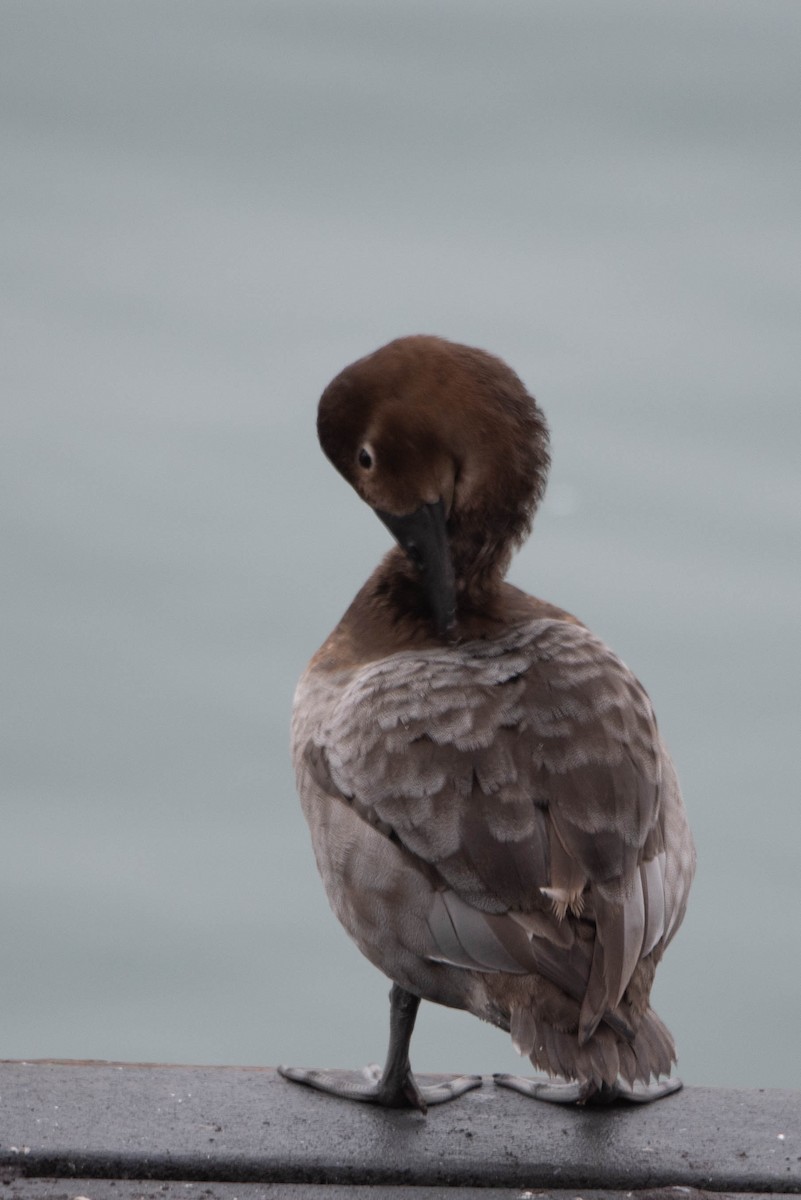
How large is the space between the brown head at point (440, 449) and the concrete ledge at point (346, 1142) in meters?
0.88

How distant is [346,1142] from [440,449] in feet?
3.86

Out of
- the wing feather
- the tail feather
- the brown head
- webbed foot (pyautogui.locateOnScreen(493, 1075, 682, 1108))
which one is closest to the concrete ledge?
webbed foot (pyautogui.locateOnScreen(493, 1075, 682, 1108))

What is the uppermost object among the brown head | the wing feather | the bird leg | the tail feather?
the brown head

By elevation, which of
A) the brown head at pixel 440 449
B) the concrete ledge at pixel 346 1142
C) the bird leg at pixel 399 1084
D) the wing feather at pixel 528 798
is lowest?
the concrete ledge at pixel 346 1142

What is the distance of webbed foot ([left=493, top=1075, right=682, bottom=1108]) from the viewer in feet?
11.1

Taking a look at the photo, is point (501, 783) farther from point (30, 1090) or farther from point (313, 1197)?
point (30, 1090)

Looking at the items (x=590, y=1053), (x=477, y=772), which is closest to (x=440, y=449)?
(x=477, y=772)

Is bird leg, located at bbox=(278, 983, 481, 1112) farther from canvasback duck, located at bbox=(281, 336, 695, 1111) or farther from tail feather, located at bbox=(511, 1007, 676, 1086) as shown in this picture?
tail feather, located at bbox=(511, 1007, 676, 1086)

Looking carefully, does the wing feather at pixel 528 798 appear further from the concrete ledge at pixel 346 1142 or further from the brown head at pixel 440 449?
the concrete ledge at pixel 346 1142

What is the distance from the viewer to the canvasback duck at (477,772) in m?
2.96

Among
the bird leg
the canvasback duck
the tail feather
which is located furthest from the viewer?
the bird leg

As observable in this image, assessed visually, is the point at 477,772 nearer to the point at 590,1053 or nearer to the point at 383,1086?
the point at 590,1053

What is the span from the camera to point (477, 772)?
3102 millimetres

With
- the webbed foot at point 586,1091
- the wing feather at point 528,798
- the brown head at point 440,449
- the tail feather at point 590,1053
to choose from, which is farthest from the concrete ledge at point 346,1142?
the brown head at point 440,449
